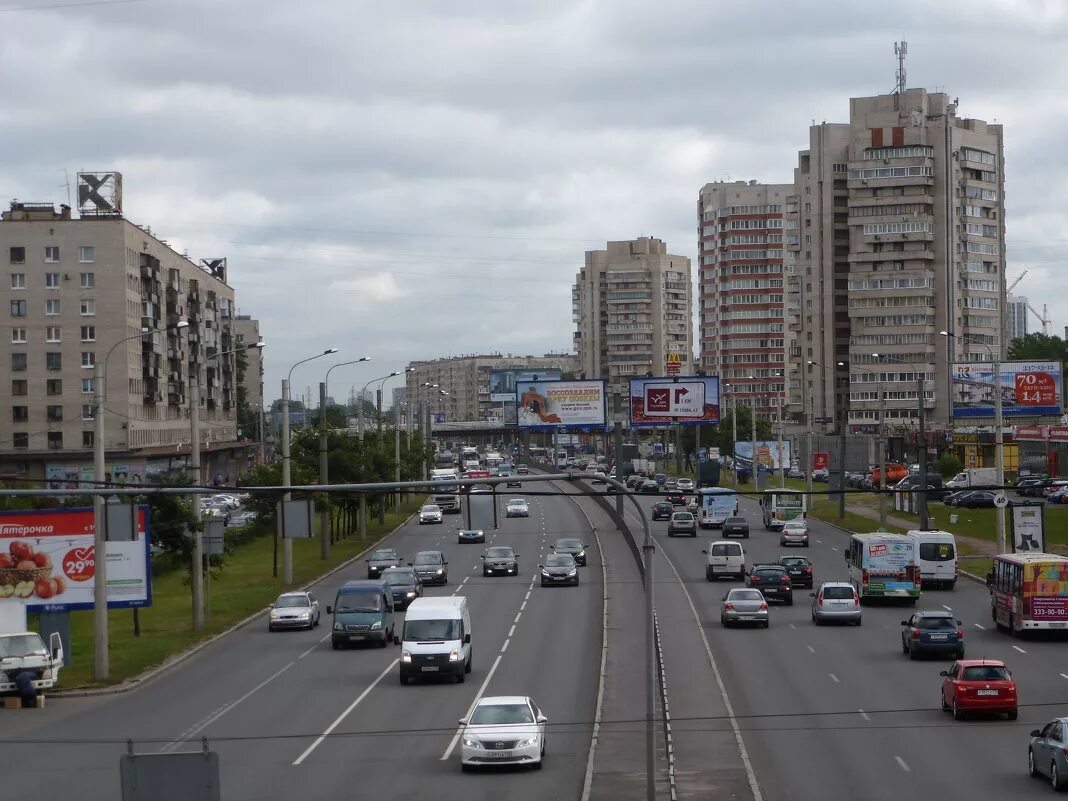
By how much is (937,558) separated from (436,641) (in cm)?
2775

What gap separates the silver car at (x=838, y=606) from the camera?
4775 centimetres

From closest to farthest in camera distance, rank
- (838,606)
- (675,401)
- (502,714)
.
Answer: (502,714), (838,606), (675,401)

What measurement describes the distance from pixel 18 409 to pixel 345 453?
39.1 metres

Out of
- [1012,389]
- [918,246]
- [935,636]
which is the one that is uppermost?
[918,246]

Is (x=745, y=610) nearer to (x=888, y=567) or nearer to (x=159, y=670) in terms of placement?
(x=888, y=567)

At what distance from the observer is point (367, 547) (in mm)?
82625

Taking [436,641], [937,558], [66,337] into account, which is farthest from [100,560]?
[66,337]

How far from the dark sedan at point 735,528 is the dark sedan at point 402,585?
Answer: 31.7 m

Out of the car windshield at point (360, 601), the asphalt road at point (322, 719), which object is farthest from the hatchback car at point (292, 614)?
the car windshield at point (360, 601)

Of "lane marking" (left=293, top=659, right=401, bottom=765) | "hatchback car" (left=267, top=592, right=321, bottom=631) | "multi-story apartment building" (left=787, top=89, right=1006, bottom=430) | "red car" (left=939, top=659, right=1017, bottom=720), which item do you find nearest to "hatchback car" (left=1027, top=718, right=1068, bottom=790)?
"red car" (left=939, top=659, right=1017, bottom=720)

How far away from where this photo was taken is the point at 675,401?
110500 millimetres

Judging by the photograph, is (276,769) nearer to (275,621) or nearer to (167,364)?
(275,621)

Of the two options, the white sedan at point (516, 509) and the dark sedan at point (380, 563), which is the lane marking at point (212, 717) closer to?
the dark sedan at point (380, 563)

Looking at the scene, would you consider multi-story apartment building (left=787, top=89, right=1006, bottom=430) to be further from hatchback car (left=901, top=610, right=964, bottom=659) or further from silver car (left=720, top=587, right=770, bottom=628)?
hatchback car (left=901, top=610, right=964, bottom=659)
